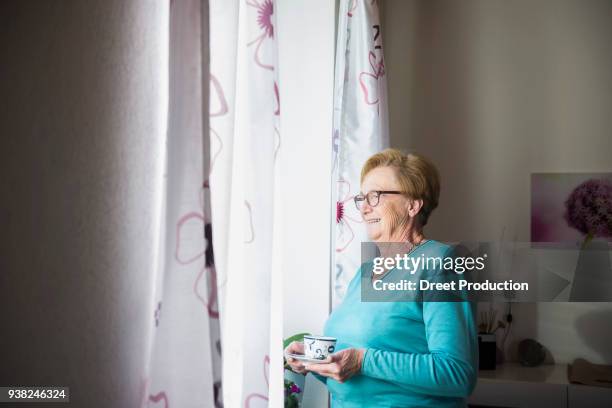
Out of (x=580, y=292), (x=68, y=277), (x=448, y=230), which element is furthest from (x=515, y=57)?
(x=68, y=277)

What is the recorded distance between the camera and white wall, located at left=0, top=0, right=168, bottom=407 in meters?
0.85

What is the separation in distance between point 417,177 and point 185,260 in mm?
847

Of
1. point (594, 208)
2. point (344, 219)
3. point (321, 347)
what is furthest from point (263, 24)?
point (594, 208)

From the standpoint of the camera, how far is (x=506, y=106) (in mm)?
3053

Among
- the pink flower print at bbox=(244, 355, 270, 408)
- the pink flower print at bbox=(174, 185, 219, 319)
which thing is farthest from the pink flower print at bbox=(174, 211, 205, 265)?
the pink flower print at bbox=(244, 355, 270, 408)

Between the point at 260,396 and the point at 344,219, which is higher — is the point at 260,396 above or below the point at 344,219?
below

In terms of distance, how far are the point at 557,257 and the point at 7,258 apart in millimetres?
2664

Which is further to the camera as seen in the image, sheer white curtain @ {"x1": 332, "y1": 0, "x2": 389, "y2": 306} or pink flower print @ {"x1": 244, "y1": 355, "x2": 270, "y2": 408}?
sheer white curtain @ {"x1": 332, "y1": 0, "x2": 389, "y2": 306}

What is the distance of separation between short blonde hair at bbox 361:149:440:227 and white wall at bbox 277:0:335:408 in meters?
0.64

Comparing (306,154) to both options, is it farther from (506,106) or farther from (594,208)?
(594,208)

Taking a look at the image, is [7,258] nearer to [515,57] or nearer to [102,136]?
[102,136]

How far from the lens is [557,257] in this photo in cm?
294

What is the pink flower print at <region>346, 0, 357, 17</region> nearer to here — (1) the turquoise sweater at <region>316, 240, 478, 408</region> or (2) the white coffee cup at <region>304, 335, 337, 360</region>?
(1) the turquoise sweater at <region>316, 240, 478, 408</region>

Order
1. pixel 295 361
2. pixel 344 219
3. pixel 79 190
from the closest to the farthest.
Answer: pixel 79 190 < pixel 295 361 < pixel 344 219
